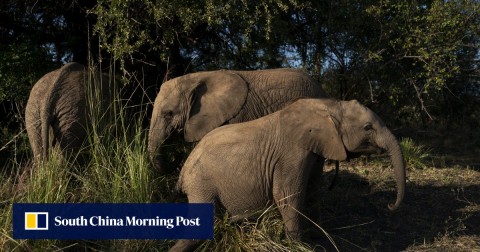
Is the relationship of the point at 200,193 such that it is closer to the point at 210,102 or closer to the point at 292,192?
the point at 292,192

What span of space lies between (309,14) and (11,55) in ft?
15.3

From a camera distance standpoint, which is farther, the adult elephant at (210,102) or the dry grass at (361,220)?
the adult elephant at (210,102)

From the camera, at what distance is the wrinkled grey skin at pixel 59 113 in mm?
6992

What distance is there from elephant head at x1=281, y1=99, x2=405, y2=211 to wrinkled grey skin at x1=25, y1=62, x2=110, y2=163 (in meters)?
2.78

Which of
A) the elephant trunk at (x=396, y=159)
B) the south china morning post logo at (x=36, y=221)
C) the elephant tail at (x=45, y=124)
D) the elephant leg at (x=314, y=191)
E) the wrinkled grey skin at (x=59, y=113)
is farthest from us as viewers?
the wrinkled grey skin at (x=59, y=113)

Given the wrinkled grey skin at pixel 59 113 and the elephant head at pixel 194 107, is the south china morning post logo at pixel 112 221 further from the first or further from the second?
→ the wrinkled grey skin at pixel 59 113

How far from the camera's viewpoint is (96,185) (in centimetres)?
575

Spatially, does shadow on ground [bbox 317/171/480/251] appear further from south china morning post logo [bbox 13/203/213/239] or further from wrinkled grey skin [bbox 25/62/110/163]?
wrinkled grey skin [bbox 25/62/110/163]

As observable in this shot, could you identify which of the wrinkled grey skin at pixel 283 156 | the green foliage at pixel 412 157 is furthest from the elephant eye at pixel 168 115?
the green foliage at pixel 412 157

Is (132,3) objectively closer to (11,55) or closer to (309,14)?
(11,55)

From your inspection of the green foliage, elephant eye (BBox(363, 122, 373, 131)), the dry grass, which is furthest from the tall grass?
the green foliage

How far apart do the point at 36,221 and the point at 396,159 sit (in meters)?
3.03

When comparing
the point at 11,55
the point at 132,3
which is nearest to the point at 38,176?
the point at 132,3

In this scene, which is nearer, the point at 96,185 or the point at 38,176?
the point at 38,176
